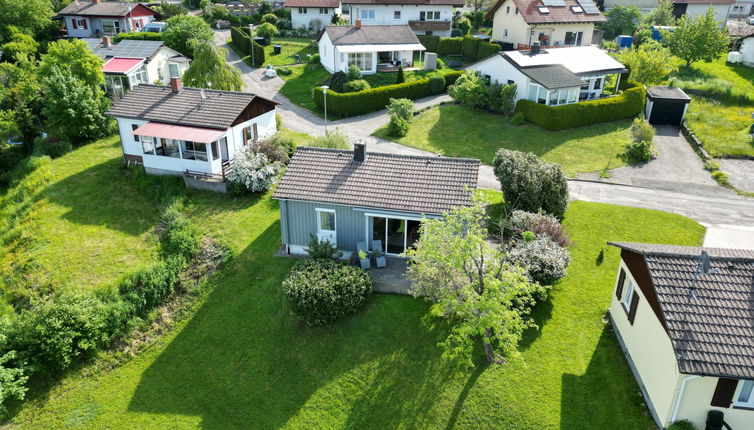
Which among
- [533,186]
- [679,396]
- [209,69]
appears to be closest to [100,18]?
[209,69]

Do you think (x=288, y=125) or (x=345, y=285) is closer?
(x=345, y=285)

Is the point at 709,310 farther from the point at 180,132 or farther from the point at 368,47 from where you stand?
the point at 368,47

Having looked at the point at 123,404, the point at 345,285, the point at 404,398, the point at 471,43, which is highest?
the point at 471,43

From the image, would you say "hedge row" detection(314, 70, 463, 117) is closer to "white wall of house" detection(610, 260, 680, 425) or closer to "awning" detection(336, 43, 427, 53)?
"awning" detection(336, 43, 427, 53)

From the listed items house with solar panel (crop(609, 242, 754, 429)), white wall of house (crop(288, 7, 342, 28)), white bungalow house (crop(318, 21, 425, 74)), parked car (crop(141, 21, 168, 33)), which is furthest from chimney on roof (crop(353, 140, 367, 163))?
parked car (crop(141, 21, 168, 33))

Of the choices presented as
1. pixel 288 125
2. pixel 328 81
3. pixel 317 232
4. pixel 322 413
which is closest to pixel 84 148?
pixel 288 125

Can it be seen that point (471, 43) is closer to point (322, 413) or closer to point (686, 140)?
point (686, 140)

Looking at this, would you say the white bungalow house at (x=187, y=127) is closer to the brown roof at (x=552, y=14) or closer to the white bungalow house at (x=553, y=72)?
the white bungalow house at (x=553, y=72)
